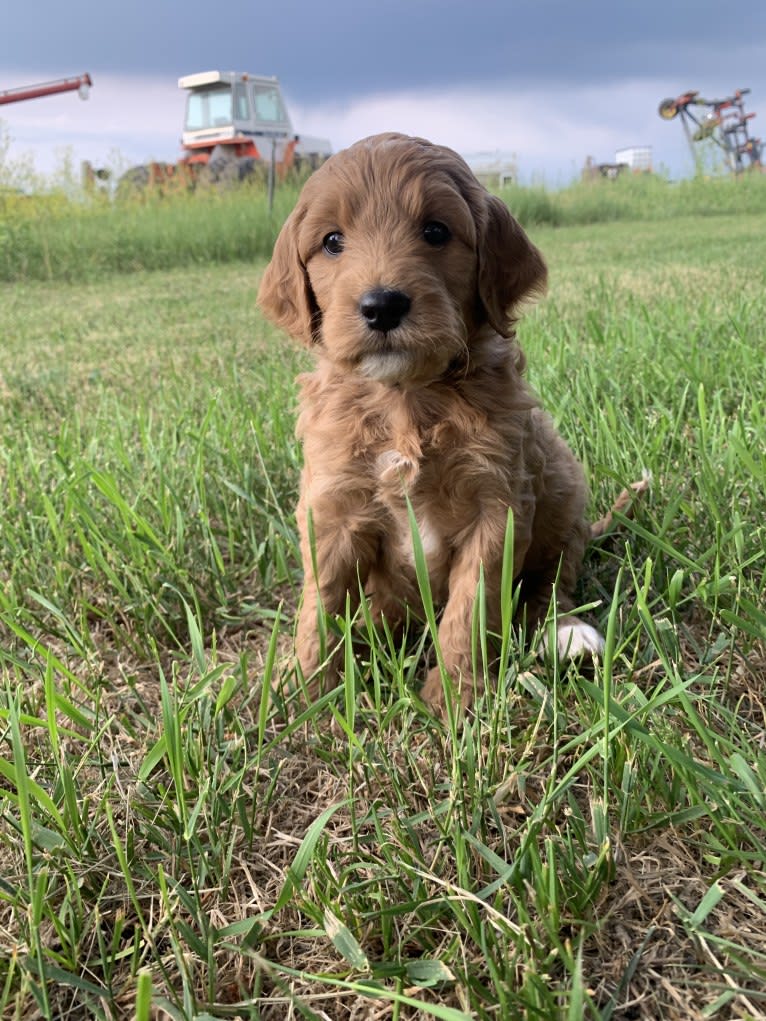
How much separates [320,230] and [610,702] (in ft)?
4.17

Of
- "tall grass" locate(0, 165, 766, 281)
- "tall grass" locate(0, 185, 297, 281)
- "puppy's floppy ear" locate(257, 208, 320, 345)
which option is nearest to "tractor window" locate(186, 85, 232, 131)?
"tall grass" locate(0, 165, 766, 281)

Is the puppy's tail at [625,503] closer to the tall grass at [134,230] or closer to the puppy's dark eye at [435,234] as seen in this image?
the puppy's dark eye at [435,234]

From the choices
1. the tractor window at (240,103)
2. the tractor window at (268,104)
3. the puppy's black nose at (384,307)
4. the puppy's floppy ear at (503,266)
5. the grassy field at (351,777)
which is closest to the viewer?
the grassy field at (351,777)

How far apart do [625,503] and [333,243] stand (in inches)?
46.3

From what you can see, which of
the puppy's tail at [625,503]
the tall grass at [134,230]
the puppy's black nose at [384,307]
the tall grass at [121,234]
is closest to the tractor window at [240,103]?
the tall grass at [134,230]

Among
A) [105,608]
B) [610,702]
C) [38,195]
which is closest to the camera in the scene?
[610,702]

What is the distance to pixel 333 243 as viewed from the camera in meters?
1.95

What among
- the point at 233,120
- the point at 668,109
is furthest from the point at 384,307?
the point at 668,109

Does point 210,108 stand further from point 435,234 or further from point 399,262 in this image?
point 399,262

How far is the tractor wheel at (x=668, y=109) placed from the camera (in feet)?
106

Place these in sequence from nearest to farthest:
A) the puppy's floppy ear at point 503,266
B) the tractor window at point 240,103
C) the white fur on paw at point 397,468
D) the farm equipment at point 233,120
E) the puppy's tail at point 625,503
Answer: the white fur on paw at point 397,468 → the puppy's floppy ear at point 503,266 → the puppy's tail at point 625,503 → the farm equipment at point 233,120 → the tractor window at point 240,103

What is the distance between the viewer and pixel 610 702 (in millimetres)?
1400

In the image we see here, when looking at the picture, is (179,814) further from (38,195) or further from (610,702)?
(38,195)

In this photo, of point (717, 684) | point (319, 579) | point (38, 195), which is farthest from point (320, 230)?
point (38, 195)
